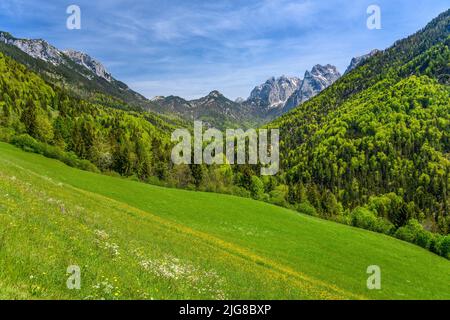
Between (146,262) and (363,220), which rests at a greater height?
(146,262)

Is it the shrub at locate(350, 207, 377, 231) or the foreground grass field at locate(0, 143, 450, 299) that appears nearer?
the foreground grass field at locate(0, 143, 450, 299)

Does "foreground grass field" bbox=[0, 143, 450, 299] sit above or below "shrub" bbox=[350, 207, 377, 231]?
above

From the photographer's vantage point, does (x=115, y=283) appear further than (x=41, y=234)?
No

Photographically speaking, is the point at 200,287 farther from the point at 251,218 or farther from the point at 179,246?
the point at 251,218

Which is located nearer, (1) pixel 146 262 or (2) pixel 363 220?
(1) pixel 146 262

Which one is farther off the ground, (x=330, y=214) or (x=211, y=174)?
(x=211, y=174)

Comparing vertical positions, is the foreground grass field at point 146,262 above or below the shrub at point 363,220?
above

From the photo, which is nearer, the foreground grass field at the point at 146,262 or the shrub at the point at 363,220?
the foreground grass field at the point at 146,262
